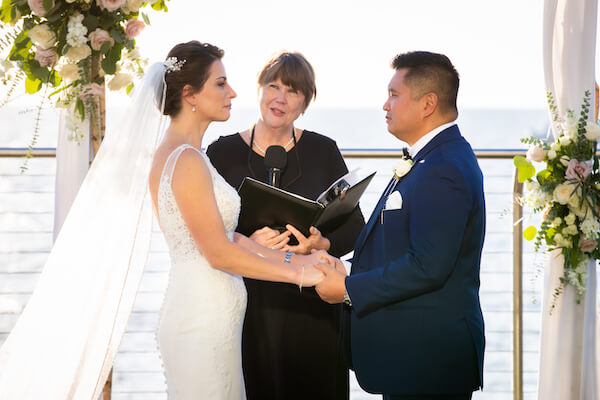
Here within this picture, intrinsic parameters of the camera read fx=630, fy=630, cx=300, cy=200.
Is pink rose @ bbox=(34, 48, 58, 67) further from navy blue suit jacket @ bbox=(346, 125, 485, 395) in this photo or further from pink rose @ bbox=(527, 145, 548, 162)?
pink rose @ bbox=(527, 145, 548, 162)

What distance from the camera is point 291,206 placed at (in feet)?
8.39

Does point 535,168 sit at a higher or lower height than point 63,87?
lower

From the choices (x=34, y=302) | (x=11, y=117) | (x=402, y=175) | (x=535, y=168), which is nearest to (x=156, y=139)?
(x=34, y=302)

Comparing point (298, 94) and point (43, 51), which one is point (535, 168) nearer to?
point (298, 94)

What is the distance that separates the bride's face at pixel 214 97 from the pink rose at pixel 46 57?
2.59 ft

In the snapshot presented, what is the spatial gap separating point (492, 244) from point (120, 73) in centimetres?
1765

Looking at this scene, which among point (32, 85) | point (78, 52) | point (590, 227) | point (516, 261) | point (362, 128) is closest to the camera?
point (78, 52)

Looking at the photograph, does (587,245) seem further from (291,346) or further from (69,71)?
(69,71)

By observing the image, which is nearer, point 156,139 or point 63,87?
point 156,139

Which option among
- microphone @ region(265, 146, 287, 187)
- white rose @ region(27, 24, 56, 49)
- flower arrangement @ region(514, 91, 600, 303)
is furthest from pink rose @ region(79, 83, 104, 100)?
flower arrangement @ region(514, 91, 600, 303)

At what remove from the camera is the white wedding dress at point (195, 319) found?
232cm

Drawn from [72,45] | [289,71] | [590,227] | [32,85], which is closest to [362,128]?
[590,227]

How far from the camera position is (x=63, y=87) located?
2926 mm

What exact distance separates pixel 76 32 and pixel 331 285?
155cm
